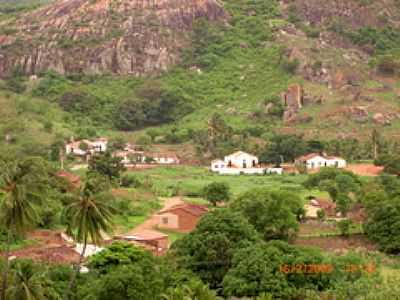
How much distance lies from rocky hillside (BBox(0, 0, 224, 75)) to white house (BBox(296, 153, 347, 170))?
122ft

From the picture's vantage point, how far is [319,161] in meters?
77.6

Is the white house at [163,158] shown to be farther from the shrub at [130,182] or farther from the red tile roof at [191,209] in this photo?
the red tile roof at [191,209]

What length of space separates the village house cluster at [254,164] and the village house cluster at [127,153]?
534 centimetres

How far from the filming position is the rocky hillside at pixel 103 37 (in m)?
111

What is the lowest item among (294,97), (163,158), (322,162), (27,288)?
(27,288)

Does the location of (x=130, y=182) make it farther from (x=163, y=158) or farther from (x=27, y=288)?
(x=27, y=288)

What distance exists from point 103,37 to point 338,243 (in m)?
68.4

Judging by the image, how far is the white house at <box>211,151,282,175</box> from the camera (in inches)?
3014

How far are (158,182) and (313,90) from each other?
110 ft

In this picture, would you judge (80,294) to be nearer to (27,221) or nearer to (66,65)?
(27,221)

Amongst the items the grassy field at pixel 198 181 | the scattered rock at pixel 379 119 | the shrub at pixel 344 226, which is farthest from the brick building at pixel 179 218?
the scattered rock at pixel 379 119

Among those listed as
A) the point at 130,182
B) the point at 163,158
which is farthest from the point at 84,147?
the point at 130,182

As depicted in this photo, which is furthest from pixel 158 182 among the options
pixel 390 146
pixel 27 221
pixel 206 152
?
pixel 27 221

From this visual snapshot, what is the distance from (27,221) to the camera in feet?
100
